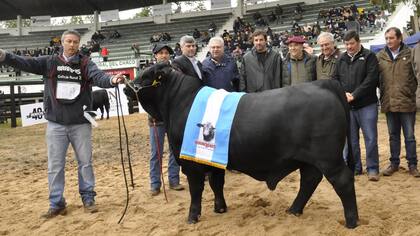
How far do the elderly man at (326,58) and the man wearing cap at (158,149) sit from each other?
1938 mm

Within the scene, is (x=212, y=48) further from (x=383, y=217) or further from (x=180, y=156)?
(x=383, y=217)

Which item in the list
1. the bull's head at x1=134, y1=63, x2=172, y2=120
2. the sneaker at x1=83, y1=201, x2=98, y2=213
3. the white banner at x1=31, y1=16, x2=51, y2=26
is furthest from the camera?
the white banner at x1=31, y1=16, x2=51, y2=26

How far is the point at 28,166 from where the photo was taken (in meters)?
7.83

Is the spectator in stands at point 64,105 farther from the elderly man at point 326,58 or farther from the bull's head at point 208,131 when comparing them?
the elderly man at point 326,58

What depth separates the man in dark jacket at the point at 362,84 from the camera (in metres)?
5.23

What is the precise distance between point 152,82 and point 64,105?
1.09m

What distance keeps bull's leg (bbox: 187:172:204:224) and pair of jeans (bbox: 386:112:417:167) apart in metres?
2.98

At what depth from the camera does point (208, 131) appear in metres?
3.86

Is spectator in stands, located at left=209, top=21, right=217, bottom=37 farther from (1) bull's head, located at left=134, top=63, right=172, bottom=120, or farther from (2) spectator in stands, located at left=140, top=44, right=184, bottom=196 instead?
(1) bull's head, located at left=134, top=63, right=172, bottom=120

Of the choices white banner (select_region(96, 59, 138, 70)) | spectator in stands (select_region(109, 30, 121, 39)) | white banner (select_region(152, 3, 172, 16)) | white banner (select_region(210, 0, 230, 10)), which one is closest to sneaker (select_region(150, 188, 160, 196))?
white banner (select_region(96, 59, 138, 70))

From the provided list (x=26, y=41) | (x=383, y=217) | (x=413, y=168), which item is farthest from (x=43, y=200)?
(x=26, y=41)

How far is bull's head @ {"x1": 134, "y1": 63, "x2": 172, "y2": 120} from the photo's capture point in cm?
421

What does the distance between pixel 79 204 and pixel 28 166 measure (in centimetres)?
335

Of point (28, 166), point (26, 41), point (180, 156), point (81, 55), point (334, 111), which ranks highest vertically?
point (26, 41)
